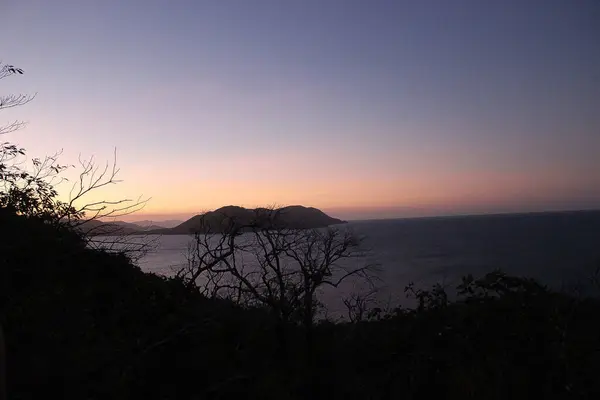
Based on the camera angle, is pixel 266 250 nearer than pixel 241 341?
No

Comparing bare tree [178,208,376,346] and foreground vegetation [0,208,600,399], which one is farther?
bare tree [178,208,376,346]

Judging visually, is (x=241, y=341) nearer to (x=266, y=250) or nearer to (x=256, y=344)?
(x=256, y=344)

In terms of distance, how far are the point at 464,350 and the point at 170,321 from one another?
4511mm

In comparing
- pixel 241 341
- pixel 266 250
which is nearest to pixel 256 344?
pixel 241 341

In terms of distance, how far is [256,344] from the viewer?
21.1ft

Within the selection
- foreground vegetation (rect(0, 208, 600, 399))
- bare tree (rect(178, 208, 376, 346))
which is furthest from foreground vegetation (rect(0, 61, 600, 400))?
bare tree (rect(178, 208, 376, 346))

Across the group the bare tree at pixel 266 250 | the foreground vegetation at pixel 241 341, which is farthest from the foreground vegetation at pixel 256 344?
the bare tree at pixel 266 250

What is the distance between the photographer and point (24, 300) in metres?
5.81

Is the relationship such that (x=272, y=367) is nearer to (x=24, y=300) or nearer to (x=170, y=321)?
(x=170, y=321)

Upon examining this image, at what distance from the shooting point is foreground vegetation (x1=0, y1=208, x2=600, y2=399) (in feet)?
15.8

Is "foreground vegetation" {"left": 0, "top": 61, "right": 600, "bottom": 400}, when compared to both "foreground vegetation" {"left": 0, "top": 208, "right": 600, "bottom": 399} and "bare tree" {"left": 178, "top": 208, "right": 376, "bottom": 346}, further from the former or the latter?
"bare tree" {"left": 178, "top": 208, "right": 376, "bottom": 346}

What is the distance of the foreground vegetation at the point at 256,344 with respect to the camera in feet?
15.8

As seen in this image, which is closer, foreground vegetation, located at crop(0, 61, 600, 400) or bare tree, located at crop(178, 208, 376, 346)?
foreground vegetation, located at crop(0, 61, 600, 400)

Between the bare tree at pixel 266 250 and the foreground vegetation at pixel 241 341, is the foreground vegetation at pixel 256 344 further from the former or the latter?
the bare tree at pixel 266 250
